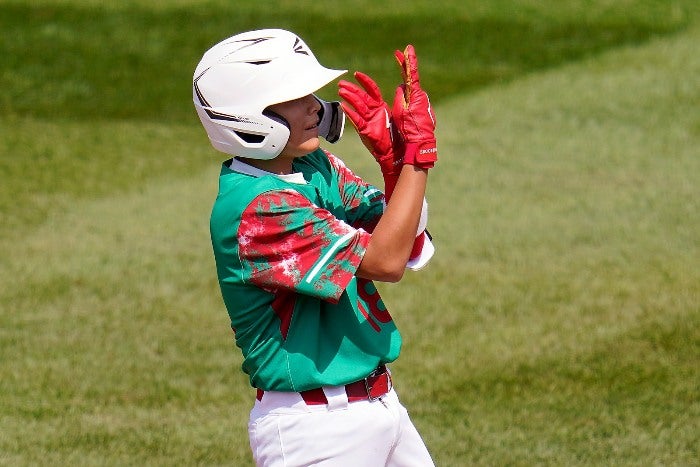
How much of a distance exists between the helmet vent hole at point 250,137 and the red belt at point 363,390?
2.82 ft

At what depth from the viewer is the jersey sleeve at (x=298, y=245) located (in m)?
4.22

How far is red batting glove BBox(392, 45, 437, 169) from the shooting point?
4.27 m

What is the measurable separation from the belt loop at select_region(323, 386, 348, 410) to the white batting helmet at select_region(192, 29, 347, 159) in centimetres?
81

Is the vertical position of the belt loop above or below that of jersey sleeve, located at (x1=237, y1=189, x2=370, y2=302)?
below

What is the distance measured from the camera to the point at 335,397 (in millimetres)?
4473

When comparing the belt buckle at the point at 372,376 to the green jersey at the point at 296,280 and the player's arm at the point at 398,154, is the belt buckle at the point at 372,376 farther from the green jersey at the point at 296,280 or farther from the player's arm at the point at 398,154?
the player's arm at the point at 398,154

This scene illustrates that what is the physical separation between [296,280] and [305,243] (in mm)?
121

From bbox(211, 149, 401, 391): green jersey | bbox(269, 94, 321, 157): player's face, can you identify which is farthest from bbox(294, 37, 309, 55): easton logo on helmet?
bbox(211, 149, 401, 391): green jersey

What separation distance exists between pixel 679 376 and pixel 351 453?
400 centimetres

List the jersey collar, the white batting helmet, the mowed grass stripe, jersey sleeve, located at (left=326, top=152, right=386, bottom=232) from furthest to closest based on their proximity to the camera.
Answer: the mowed grass stripe, jersey sleeve, located at (left=326, top=152, right=386, bottom=232), the jersey collar, the white batting helmet

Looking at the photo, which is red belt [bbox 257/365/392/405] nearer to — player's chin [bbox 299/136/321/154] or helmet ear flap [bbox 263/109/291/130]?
player's chin [bbox 299/136/321/154]

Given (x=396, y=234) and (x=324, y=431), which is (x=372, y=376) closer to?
(x=324, y=431)

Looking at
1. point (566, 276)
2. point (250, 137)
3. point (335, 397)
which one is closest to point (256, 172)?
point (250, 137)

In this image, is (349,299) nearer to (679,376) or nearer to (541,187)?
(679,376)
